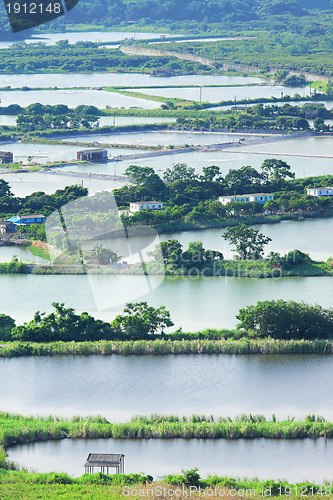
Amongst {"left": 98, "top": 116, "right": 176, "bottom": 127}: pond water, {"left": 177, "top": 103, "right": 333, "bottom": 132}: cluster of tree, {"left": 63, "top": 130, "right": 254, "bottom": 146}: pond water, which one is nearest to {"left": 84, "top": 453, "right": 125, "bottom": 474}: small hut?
{"left": 63, "top": 130, "right": 254, "bottom": 146}: pond water

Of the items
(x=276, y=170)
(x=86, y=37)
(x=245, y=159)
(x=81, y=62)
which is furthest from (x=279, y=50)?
(x=276, y=170)

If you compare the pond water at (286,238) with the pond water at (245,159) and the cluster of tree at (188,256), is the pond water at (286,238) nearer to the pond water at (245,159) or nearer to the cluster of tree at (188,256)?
the cluster of tree at (188,256)

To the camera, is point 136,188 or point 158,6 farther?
point 158,6

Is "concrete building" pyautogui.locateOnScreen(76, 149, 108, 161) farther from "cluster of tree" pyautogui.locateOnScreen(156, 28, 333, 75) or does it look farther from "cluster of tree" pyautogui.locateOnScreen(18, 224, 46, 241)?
"cluster of tree" pyautogui.locateOnScreen(156, 28, 333, 75)

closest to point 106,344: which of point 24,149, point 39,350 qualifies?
point 39,350

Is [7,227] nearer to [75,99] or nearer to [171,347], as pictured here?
[171,347]

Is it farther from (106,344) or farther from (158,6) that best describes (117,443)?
(158,6)

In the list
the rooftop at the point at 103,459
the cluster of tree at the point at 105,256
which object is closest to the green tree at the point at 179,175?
the cluster of tree at the point at 105,256
